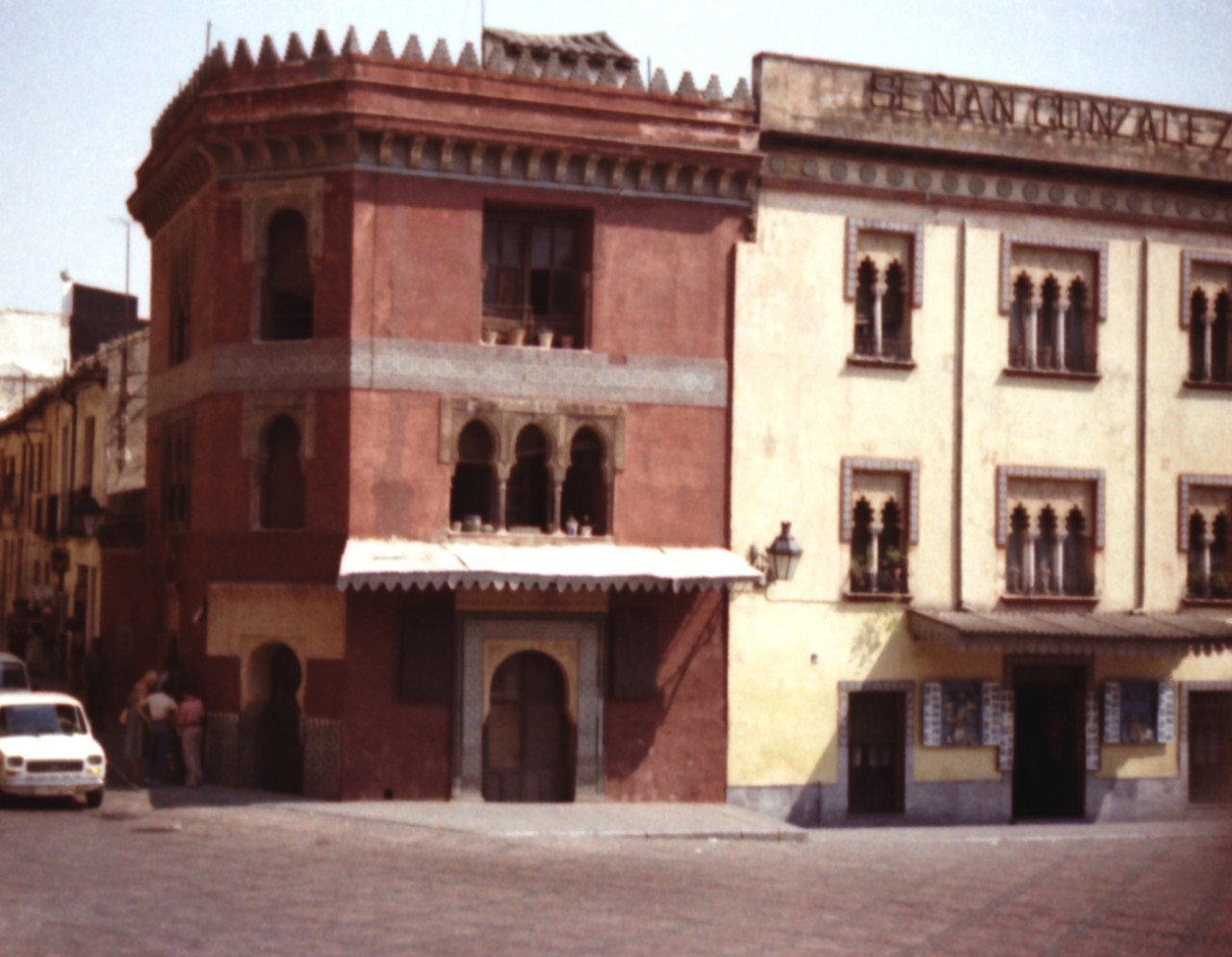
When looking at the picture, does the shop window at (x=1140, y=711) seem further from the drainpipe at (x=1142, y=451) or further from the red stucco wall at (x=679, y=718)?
the red stucco wall at (x=679, y=718)

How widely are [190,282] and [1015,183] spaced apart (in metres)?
12.8

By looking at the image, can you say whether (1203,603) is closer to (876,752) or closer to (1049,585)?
(1049,585)

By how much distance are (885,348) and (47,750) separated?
529 inches

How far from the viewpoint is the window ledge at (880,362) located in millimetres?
26797

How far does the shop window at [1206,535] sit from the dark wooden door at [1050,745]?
8.78 feet

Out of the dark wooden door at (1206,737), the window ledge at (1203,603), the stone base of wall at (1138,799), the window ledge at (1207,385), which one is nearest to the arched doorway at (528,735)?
the stone base of wall at (1138,799)

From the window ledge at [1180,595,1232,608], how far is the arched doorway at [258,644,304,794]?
558 inches

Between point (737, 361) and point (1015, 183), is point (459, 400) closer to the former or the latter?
point (737, 361)

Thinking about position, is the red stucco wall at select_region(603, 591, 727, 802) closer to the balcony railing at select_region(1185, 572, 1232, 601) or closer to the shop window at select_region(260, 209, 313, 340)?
the shop window at select_region(260, 209, 313, 340)

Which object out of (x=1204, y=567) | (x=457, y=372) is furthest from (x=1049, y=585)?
(x=457, y=372)

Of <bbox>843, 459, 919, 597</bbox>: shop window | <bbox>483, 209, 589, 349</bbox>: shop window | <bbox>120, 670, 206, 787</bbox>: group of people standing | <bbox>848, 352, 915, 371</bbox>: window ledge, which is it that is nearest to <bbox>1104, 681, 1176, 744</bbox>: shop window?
<bbox>843, 459, 919, 597</bbox>: shop window

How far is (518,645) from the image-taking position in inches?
977

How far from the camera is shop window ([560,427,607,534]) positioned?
25.5 meters

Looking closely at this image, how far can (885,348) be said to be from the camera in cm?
2731
